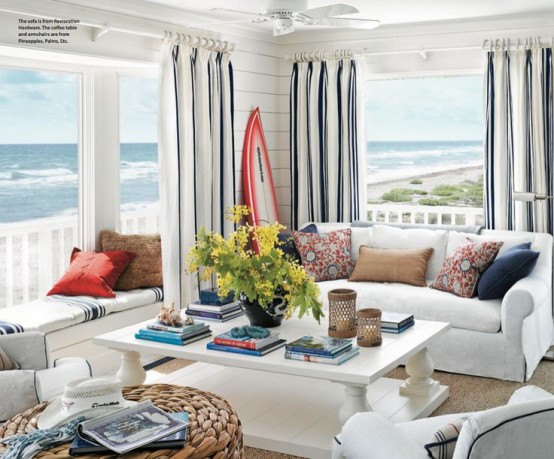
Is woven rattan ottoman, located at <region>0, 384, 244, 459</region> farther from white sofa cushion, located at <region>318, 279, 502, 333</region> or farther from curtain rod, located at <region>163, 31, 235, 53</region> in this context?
curtain rod, located at <region>163, 31, 235, 53</region>

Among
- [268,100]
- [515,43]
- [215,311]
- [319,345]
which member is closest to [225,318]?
[215,311]

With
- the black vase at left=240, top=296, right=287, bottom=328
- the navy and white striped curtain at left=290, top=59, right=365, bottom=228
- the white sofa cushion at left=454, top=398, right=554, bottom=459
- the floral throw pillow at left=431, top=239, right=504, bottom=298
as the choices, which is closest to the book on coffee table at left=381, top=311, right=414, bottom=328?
the black vase at left=240, top=296, right=287, bottom=328

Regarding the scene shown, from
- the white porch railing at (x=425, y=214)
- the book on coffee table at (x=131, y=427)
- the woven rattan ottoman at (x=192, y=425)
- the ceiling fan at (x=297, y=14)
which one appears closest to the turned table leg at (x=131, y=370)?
the woven rattan ottoman at (x=192, y=425)

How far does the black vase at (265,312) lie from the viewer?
4.05 meters

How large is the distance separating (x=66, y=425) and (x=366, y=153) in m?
4.59

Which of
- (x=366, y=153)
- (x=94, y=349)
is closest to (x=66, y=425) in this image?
(x=94, y=349)

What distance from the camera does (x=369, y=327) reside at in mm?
3764

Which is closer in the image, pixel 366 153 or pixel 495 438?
pixel 495 438

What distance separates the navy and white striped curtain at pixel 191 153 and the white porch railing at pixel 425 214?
1.42m

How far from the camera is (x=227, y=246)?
13.5 feet

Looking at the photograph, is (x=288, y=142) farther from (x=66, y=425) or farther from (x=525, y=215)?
(x=66, y=425)

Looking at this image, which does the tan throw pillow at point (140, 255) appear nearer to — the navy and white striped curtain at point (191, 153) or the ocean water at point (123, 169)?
the navy and white striped curtain at point (191, 153)

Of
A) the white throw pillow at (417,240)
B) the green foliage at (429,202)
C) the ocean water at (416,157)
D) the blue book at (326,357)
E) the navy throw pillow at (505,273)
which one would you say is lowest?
the blue book at (326,357)

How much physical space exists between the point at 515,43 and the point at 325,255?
2121 mm
